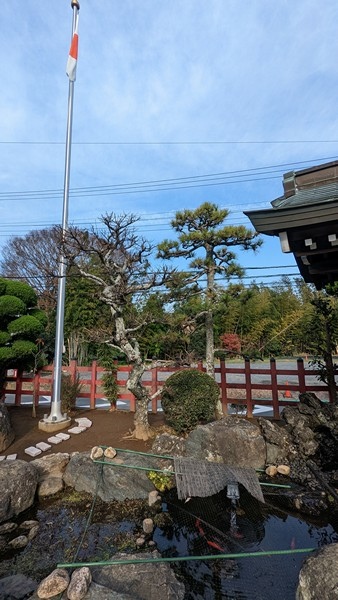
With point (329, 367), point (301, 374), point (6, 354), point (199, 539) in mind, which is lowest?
point (199, 539)

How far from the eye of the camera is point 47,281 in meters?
17.8

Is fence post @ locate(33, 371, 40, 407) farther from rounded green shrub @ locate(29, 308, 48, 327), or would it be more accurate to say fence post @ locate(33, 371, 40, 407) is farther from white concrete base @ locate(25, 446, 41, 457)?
white concrete base @ locate(25, 446, 41, 457)

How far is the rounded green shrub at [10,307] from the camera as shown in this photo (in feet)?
23.1

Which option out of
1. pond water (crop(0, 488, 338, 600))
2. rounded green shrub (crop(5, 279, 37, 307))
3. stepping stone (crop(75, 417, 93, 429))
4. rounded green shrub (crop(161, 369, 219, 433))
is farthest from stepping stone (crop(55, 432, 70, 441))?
rounded green shrub (crop(5, 279, 37, 307))

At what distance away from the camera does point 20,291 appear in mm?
7555

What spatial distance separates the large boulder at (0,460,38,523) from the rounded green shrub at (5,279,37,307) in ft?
14.7

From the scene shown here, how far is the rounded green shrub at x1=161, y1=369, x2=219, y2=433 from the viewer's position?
5578 millimetres

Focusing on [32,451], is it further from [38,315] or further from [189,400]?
[38,315]

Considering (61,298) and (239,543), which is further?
(61,298)

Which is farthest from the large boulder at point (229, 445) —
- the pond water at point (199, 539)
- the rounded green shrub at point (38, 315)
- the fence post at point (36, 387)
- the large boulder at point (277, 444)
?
the rounded green shrub at point (38, 315)

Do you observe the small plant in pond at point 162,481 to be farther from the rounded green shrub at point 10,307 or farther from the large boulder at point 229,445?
the rounded green shrub at point 10,307

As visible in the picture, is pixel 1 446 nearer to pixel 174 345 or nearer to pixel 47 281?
pixel 174 345

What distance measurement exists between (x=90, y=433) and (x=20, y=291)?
12.5 ft

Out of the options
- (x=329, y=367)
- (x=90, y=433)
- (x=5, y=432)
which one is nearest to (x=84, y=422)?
(x=90, y=433)
